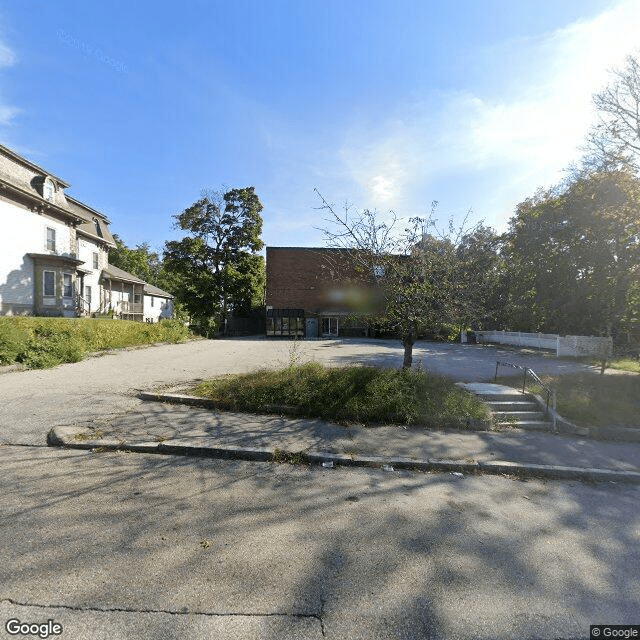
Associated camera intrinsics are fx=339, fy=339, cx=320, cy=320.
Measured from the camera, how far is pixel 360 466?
5.07 meters

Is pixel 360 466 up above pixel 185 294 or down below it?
below

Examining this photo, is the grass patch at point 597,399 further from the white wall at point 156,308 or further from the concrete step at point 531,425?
the white wall at point 156,308

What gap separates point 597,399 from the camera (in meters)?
8.35

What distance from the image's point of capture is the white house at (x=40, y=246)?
19.8 meters

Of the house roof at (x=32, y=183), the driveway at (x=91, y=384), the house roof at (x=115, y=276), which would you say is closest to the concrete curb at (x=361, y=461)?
the driveway at (x=91, y=384)

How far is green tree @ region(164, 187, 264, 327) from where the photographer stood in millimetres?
31000

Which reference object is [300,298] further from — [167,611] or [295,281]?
[167,611]

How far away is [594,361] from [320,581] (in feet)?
67.1

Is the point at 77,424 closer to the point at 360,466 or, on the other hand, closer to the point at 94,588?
the point at 94,588

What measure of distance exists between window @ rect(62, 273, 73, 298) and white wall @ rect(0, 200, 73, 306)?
185 cm

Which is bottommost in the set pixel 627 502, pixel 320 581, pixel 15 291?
pixel 627 502

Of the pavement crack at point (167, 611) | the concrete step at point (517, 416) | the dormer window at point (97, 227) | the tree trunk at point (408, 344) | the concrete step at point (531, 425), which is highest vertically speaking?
the dormer window at point (97, 227)

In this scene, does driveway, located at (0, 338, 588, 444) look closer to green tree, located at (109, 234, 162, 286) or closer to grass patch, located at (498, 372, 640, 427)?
grass patch, located at (498, 372, 640, 427)

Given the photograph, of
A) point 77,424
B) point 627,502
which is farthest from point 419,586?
point 77,424
